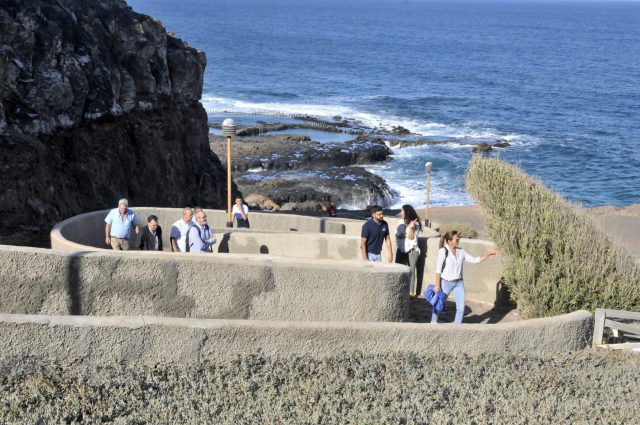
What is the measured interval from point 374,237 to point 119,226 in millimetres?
3899

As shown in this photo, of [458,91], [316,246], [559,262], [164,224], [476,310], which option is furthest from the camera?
[458,91]

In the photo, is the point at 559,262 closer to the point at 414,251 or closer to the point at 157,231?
the point at 414,251

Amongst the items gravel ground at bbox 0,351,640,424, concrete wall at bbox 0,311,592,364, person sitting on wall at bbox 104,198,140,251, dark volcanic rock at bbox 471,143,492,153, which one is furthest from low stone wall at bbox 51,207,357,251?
dark volcanic rock at bbox 471,143,492,153

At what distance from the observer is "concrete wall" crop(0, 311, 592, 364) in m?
8.10

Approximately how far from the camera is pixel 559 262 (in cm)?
1161

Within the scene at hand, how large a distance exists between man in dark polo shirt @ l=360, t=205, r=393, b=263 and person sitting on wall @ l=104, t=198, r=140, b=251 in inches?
143

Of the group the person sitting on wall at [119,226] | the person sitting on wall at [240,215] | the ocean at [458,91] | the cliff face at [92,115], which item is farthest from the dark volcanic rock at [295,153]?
the person sitting on wall at [119,226]

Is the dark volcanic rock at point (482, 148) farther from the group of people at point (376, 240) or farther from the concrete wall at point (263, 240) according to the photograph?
the group of people at point (376, 240)

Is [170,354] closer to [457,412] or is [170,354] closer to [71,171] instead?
[457,412]

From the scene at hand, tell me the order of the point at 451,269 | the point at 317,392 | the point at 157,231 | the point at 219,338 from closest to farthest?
the point at 317,392, the point at 219,338, the point at 451,269, the point at 157,231

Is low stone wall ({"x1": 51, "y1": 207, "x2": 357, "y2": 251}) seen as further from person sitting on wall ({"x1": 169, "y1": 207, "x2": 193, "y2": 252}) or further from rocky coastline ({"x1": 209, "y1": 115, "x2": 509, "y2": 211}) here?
rocky coastline ({"x1": 209, "y1": 115, "x2": 509, "y2": 211})

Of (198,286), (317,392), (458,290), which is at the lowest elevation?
(317,392)

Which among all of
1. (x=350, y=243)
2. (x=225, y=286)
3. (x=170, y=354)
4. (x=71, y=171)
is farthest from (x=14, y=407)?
(x=71, y=171)

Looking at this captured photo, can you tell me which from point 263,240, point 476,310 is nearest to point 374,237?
point 476,310
